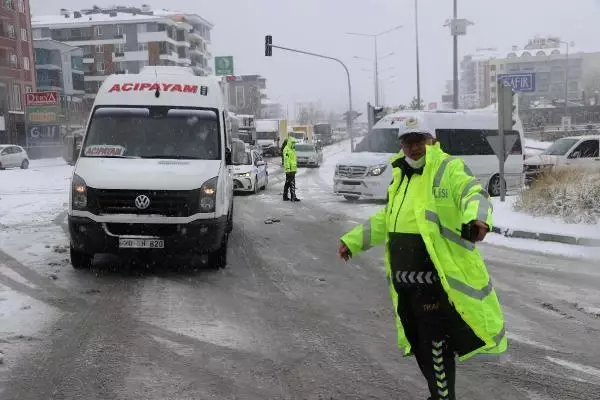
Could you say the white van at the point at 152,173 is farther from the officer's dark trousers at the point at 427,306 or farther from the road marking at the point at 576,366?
the officer's dark trousers at the point at 427,306

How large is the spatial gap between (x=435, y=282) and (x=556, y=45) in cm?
16979

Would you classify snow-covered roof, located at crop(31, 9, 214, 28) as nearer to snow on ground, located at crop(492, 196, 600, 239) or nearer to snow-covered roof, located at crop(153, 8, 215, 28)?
snow-covered roof, located at crop(153, 8, 215, 28)

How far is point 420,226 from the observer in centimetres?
354

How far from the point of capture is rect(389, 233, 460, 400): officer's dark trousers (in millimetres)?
3613

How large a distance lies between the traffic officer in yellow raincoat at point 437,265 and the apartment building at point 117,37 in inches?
3797

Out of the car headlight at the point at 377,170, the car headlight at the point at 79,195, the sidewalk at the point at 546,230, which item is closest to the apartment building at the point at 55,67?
the car headlight at the point at 377,170

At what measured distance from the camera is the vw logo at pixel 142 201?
8086 mm

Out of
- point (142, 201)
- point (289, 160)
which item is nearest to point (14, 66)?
point (289, 160)

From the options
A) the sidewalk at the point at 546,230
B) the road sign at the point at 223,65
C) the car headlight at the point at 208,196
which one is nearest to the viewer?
the car headlight at the point at 208,196

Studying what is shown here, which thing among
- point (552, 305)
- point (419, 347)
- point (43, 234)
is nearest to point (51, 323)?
point (419, 347)

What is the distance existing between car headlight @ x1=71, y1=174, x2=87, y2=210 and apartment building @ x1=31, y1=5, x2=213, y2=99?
91.4 meters

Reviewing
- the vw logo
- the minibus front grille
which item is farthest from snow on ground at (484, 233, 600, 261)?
the vw logo

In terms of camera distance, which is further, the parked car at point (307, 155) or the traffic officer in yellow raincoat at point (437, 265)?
the parked car at point (307, 155)

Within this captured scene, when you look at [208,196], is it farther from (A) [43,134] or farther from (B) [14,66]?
(B) [14,66]
